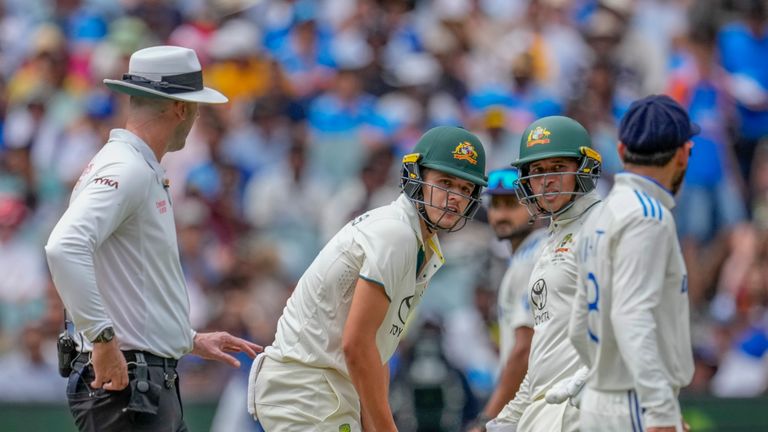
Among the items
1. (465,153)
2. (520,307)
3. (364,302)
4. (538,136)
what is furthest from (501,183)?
(364,302)

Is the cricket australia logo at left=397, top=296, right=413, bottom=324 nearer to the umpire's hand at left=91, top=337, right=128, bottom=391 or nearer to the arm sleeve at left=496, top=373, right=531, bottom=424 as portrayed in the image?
the arm sleeve at left=496, top=373, right=531, bottom=424

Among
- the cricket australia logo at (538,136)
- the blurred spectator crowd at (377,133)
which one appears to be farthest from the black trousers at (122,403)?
the blurred spectator crowd at (377,133)

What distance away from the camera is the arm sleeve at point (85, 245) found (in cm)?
557

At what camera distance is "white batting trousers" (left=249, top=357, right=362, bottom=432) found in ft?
20.5

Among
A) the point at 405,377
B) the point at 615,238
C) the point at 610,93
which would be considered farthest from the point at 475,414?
the point at 615,238

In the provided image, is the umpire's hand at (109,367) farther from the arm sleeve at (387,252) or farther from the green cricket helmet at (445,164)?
the green cricket helmet at (445,164)

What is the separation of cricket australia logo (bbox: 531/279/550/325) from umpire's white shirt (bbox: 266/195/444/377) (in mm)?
558

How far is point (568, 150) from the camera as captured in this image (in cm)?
653

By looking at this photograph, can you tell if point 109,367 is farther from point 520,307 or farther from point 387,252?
point 520,307

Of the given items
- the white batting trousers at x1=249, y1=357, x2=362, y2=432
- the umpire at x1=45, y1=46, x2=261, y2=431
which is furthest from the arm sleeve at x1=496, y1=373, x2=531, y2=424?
the umpire at x1=45, y1=46, x2=261, y2=431

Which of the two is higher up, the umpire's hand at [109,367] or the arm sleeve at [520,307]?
the umpire's hand at [109,367]

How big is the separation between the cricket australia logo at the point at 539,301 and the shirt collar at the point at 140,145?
1.81 m

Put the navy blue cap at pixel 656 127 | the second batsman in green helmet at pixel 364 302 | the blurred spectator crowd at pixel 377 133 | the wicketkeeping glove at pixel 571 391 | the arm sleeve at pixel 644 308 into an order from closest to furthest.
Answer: the arm sleeve at pixel 644 308
the navy blue cap at pixel 656 127
the wicketkeeping glove at pixel 571 391
the second batsman in green helmet at pixel 364 302
the blurred spectator crowd at pixel 377 133

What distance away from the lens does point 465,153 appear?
6414mm
